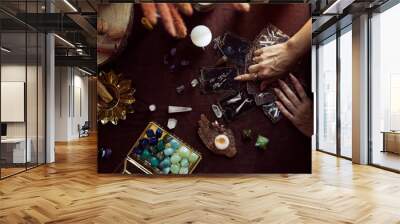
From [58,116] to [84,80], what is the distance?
4.00 m

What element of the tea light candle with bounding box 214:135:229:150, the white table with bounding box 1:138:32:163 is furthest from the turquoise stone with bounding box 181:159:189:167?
the white table with bounding box 1:138:32:163

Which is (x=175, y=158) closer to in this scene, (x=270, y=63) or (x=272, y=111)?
(x=272, y=111)

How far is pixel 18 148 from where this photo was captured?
677 cm

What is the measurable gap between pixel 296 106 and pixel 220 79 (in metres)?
1.31

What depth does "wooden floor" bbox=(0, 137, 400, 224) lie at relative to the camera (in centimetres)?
382

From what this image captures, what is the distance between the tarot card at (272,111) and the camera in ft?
20.6

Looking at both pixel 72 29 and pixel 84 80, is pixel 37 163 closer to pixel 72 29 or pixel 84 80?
pixel 72 29

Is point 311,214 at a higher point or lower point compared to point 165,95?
lower

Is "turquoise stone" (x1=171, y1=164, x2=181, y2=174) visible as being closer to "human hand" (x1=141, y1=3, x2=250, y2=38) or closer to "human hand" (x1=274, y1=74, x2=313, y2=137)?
"human hand" (x1=274, y1=74, x2=313, y2=137)

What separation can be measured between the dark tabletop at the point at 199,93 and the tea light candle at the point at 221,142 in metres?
0.17

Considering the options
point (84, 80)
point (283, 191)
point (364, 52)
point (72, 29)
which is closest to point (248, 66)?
point (283, 191)

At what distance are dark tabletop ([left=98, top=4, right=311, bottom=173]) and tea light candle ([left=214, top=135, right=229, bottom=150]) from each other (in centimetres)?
17

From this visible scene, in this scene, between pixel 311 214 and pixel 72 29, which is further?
pixel 72 29

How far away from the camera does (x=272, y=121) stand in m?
6.28
